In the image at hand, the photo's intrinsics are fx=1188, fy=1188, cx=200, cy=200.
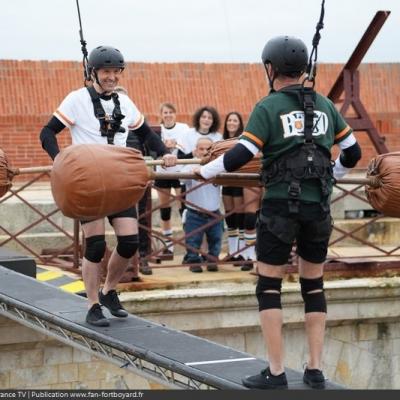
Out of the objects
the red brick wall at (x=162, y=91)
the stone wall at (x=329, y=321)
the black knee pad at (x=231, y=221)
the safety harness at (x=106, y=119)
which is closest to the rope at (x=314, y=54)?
the safety harness at (x=106, y=119)

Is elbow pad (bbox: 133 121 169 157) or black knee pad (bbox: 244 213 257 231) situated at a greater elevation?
black knee pad (bbox: 244 213 257 231)

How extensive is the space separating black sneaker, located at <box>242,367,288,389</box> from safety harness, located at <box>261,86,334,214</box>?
99 centimetres

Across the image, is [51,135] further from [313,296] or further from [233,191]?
[233,191]

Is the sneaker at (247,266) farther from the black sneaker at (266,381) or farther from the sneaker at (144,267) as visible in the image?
the black sneaker at (266,381)

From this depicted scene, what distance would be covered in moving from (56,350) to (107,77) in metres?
3.55

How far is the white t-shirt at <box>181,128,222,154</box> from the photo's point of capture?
40.7ft

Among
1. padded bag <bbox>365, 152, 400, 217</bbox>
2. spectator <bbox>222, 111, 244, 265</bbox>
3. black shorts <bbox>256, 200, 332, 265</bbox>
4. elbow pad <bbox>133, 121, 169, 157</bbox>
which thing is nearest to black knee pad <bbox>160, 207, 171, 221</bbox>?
spectator <bbox>222, 111, 244, 265</bbox>

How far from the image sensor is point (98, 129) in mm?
8398

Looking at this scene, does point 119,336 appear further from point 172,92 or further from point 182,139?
point 172,92

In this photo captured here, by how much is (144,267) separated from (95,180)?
4.68 metres

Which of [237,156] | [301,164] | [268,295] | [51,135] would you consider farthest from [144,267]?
[301,164]

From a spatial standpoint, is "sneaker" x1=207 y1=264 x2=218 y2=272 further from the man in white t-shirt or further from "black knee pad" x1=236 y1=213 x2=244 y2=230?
the man in white t-shirt

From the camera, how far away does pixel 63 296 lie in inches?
389

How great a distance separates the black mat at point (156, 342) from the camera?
7465mm
